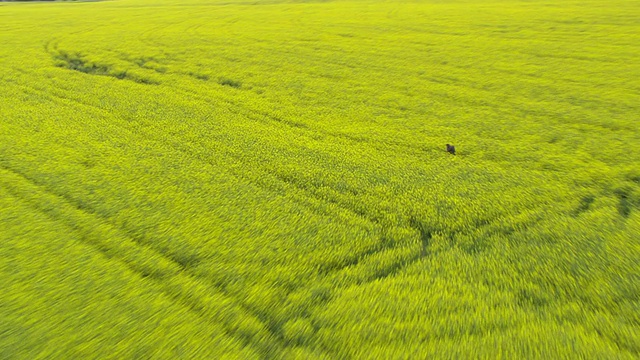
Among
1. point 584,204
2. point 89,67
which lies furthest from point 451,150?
point 89,67

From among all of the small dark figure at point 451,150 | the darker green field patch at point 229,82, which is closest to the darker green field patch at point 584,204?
the small dark figure at point 451,150

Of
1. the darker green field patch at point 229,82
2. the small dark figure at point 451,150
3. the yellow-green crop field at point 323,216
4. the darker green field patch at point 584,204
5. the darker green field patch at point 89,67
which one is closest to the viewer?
the yellow-green crop field at point 323,216

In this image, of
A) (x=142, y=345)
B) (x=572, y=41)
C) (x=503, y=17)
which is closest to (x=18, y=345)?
(x=142, y=345)

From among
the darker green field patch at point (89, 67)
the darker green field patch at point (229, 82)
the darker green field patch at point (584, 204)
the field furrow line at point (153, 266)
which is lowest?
the field furrow line at point (153, 266)

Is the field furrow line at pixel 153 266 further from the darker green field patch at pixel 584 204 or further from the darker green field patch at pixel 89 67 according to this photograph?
the darker green field patch at pixel 89 67

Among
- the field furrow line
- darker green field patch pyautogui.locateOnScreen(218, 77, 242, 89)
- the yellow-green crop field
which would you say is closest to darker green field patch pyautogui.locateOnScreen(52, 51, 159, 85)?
the yellow-green crop field

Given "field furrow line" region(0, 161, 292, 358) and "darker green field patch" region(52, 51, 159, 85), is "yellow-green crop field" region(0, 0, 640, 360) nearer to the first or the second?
"field furrow line" region(0, 161, 292, 358)

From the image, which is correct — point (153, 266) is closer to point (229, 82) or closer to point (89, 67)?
point (229, 82)

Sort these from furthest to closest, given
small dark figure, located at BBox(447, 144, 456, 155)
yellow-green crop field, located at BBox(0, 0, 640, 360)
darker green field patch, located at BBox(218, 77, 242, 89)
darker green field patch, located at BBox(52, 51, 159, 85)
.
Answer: darker green field patch, located at BBox(52, 51, 159, 85)
darker green field patch, located at BBox(218, 77, 242, 89)
small dark figure, located at BBox(447, 144, 456, 155)
yellow-green crop field, located at BBox(0, 0, 640, 360)
